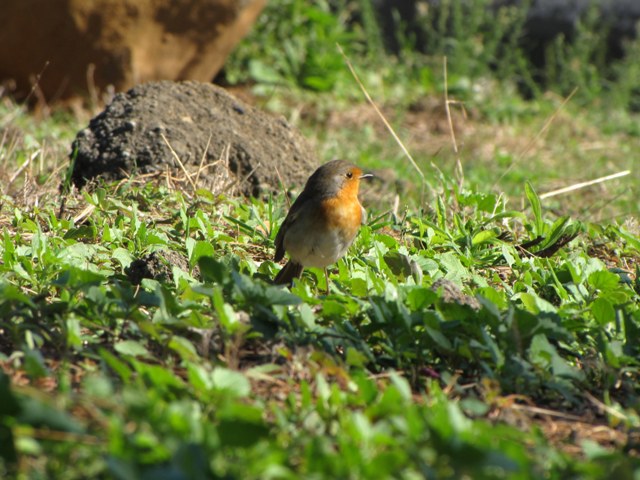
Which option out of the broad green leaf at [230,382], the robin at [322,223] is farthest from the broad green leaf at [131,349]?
the robin at [322,223]

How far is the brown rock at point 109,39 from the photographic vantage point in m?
8.89

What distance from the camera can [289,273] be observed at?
4656mm

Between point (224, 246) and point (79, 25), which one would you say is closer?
point (224, 246)

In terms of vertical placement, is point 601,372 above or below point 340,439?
below

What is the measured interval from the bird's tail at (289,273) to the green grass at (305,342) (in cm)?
6

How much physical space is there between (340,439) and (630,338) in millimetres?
1504

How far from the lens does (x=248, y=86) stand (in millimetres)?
10438

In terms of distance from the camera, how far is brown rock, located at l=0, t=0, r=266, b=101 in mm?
8891

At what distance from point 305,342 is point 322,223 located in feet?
4.40

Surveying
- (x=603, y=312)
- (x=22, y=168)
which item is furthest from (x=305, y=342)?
(x=22, y=168)

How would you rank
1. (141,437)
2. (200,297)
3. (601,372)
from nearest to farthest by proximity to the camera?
1. (141,437)
2. (601,372)
3. (200,297)

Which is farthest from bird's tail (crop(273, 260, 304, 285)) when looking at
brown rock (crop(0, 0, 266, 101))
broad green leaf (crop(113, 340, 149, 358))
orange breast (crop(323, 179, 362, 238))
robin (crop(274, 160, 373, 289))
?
brown rock (crop(0, 0, 266, 101))

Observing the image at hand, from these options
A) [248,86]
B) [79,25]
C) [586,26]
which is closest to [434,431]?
[79,25]

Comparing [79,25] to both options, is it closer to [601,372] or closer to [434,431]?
[601,372]
